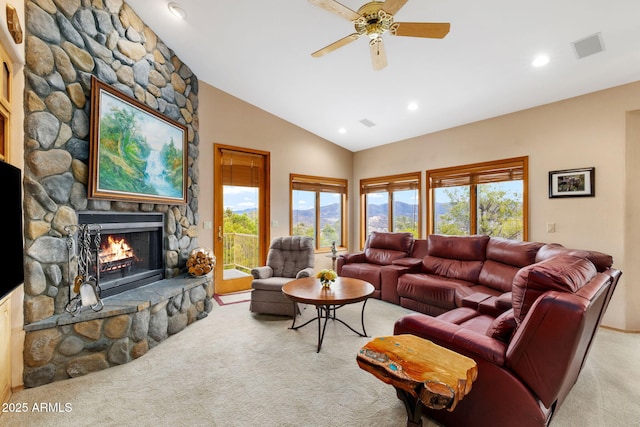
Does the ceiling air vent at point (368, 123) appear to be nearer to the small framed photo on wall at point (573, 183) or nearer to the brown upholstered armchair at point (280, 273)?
the brown upholstered armchair at point (280, 273)

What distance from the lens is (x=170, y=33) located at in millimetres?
3451

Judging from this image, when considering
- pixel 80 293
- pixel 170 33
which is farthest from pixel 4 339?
pixel 170 33

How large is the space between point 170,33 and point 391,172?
13.8 feet

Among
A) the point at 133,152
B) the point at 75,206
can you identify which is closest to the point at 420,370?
the point at 75,206

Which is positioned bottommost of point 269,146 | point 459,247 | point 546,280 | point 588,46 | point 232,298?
point 232,298

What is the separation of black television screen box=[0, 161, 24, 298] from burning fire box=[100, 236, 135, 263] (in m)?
0.90

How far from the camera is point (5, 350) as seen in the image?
199cm

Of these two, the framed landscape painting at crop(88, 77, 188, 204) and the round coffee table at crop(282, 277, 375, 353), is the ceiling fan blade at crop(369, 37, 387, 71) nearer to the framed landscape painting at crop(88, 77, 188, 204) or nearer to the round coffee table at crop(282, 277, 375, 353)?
the round coffee table at crop(282, 277, 375, 353)

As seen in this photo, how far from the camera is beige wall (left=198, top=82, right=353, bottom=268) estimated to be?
457 centimetres

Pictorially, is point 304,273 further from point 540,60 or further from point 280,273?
point 540,60

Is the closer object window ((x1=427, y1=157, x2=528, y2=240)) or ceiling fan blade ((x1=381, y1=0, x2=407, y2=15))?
ceiling fan blade ((x1=381, y1=0, x2=407, y2=15))

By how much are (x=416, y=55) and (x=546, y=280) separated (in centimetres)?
269

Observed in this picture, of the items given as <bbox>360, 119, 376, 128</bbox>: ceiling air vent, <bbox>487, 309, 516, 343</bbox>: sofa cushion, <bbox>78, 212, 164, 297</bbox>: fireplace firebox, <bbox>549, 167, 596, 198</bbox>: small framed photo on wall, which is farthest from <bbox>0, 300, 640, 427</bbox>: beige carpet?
<bbox>360, 119, 376, 128</bbox>: ceiling air vent

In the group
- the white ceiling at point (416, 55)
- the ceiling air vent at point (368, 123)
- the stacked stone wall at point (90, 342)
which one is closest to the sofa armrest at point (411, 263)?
the white ceiling at point (416, 55)
